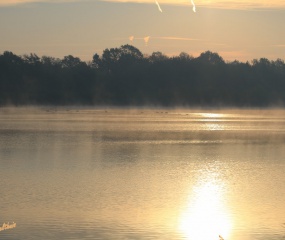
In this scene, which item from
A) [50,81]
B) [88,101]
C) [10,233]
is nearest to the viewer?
[10,233]

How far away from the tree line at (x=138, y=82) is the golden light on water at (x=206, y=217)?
13069 centimetres

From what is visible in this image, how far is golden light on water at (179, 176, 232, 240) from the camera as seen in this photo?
58.6ft

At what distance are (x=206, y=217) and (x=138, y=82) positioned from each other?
157 metres

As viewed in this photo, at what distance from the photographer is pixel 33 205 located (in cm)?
2125

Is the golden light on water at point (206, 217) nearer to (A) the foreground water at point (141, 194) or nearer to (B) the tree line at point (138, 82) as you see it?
(A) the foreground water at point (141, 194)

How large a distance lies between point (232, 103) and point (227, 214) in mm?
176628

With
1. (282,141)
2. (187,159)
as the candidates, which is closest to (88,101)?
(282,141)

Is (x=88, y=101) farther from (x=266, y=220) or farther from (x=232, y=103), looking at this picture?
(x=266, y=220)

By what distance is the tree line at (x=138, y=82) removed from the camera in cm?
16062

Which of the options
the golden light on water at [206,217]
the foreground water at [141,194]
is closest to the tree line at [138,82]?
the foreground water at [141,194]

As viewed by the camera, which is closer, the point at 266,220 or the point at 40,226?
the point at 40,226

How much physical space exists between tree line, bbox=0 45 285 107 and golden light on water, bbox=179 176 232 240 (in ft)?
429

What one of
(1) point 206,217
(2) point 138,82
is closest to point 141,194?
(1) point 206,217

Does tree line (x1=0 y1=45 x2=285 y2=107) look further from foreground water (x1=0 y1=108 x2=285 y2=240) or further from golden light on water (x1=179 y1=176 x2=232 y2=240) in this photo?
golden light on water (x1=179 y1=176 x2=232 y2=240)
